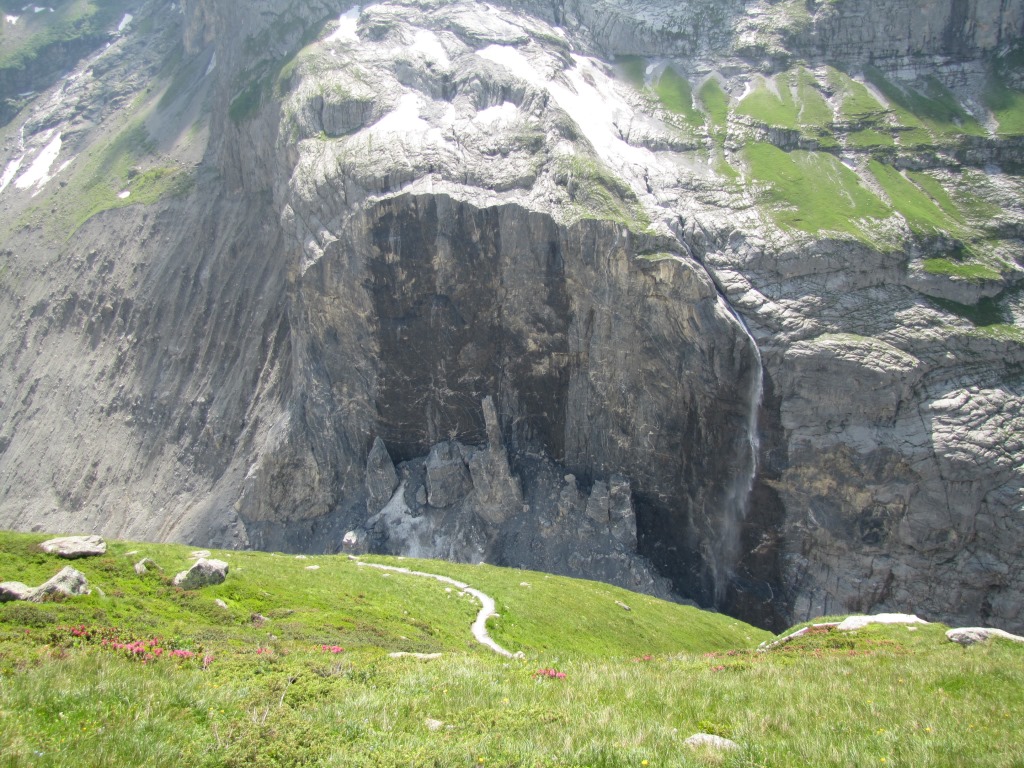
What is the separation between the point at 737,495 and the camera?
179 feet

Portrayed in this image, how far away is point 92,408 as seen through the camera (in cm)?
8175

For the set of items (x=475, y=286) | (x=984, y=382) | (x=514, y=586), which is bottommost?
(x=514, y=586)

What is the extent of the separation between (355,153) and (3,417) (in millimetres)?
60796

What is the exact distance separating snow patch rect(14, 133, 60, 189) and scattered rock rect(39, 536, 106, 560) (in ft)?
361

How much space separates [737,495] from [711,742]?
A: 46.7 meters

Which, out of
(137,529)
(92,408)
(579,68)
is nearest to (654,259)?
(579,68)

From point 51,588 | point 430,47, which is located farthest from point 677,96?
point 51,588

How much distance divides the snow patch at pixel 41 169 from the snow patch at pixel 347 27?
6665 cm

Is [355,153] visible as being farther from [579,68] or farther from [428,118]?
[579,68]

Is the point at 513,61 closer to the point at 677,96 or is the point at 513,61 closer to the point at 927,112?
the point at 677,96

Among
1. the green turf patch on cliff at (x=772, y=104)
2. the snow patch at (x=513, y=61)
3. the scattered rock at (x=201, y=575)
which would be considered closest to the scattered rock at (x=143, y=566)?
the scattered rock at (x=201, y=575)

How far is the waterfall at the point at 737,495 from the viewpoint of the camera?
53.5 metres

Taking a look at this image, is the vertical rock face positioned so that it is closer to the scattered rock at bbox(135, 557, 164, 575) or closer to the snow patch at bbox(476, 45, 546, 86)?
the scattered rock at bbox(135, 557, 164, 575)

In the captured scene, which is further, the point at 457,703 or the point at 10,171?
the point at 10,171
